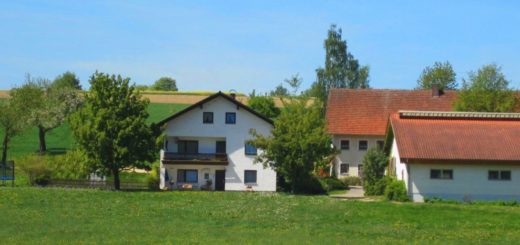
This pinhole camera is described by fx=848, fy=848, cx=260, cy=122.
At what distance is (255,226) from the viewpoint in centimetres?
3297

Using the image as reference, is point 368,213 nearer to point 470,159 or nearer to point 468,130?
point 470,159

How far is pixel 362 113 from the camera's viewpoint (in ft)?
240

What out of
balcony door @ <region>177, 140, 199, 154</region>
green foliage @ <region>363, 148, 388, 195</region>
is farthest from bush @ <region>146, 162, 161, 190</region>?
green foliage @ <region>363, 148, 388, 195</region>

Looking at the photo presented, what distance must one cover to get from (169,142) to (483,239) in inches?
1427

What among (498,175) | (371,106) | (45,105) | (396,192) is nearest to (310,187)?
(396,192)

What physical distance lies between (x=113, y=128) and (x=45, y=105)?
29413 millimetres

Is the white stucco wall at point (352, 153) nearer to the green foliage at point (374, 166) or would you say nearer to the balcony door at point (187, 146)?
the green foliage at point (374, 166)

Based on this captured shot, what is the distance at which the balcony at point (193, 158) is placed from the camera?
6172 centimetres

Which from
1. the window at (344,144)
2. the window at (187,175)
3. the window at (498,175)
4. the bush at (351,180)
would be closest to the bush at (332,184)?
the bush at (351,180)

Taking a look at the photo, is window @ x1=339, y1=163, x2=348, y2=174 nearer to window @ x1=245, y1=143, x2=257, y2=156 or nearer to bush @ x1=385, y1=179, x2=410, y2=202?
window @ x1=245, y1=143, x2=257, y2=156

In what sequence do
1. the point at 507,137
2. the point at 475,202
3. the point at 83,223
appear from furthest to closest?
the point at 507,137
the point at 475,202
the point at 83,223

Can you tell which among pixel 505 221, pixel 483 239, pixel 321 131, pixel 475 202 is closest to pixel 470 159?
pixel 475 202

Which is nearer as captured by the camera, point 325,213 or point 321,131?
point 325,213

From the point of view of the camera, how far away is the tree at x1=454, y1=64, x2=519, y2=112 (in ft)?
226
